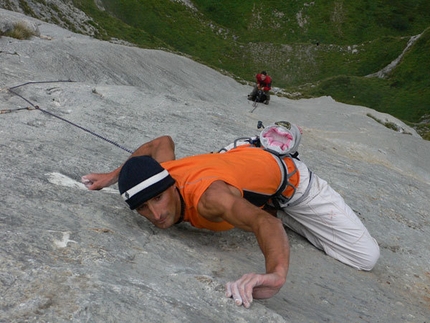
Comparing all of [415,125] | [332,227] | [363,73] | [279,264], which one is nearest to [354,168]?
[332,227]

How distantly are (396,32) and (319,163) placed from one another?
9455 centimetres

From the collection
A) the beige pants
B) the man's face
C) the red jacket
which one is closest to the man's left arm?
the man's face

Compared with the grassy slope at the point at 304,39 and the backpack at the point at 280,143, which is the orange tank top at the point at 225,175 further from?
the grassy slope at the point at 304,39

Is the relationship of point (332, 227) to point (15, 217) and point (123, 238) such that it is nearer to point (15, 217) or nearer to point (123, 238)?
point (123, 238)

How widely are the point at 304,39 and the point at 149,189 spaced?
91.1 meters

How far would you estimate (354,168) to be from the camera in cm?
1470

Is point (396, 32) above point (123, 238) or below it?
above

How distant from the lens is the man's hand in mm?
4645

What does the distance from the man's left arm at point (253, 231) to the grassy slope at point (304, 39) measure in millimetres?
53327

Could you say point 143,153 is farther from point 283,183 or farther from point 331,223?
point 331,223

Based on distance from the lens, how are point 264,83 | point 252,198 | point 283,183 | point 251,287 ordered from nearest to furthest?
point 251,287 → point 252,198 → point 283,183 → point 264,83

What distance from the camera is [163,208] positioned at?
6238mm

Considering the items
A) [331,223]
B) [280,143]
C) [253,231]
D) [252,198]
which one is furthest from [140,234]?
[331,223]

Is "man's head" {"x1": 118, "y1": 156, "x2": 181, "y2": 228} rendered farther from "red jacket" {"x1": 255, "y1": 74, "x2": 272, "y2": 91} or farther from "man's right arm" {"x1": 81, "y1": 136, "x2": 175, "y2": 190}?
"red jacket" {"x1": 255, "y1": 74, "x2": 272, "y2": 91}
